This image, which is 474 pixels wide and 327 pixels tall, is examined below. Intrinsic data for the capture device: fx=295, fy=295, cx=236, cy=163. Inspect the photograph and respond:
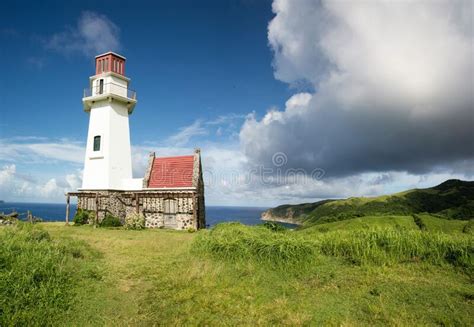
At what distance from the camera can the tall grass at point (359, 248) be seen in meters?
8.28

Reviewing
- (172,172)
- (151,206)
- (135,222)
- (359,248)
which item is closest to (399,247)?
(359,248)

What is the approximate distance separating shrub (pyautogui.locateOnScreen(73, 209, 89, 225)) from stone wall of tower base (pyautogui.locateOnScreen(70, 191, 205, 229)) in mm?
409

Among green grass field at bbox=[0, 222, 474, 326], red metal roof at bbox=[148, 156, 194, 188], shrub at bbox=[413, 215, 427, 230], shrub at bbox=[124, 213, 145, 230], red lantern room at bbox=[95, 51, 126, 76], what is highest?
red lantern room at bbox=[95, 51, 126, 76]

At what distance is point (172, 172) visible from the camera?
25.6 m

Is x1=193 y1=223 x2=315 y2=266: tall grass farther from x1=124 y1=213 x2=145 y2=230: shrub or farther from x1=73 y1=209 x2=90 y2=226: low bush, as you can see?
x1=73 y1=209 x2=90 y2=226: low bush

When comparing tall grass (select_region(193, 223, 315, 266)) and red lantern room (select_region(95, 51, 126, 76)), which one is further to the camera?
red lantern room (select_region(95, 51, 126, 76))

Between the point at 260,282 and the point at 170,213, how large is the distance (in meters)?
17.3

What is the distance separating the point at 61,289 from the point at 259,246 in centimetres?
573

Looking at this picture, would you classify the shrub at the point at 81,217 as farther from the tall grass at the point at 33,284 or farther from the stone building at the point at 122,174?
the tall grass at the point at 33,284

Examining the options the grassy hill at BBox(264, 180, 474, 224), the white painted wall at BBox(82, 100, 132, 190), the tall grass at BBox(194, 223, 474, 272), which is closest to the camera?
the tall grass at BBox(194, 223, 474, 272)

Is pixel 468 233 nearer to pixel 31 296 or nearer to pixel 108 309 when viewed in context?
pixel 108 309

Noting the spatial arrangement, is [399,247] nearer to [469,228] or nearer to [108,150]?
[469,228]

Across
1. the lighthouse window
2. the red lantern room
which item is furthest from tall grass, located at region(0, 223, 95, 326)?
the red lantern room

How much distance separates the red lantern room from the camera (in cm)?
2666
